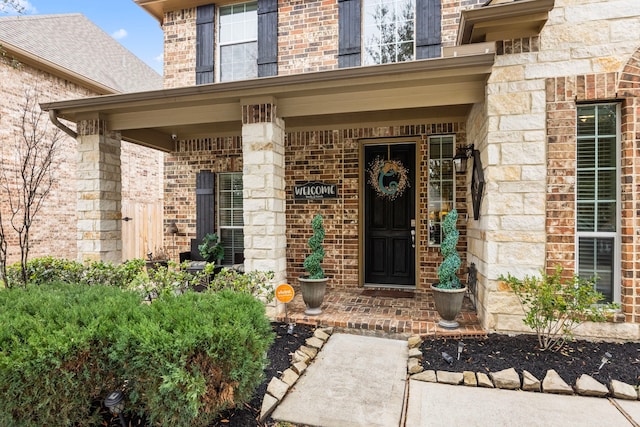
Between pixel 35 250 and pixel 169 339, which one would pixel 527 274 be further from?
pixel 35 250

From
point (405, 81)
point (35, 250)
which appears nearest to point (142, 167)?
point (35, 250)

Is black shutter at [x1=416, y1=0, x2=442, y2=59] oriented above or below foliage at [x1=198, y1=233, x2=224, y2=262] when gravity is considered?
above

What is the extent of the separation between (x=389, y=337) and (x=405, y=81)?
2.84 metres

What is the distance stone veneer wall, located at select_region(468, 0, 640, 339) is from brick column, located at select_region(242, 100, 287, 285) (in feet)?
7.93

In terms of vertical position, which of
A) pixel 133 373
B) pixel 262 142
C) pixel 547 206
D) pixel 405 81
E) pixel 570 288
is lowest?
pixel 133 373

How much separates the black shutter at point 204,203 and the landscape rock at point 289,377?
12.8 feet

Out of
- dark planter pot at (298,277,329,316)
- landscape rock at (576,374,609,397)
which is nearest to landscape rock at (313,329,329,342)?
dark planter pot at (298,277,329,316)

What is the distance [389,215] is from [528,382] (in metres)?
3.31

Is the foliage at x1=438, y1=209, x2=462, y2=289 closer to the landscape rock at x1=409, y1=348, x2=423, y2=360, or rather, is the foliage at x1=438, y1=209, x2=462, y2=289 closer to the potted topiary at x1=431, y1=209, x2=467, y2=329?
the potted topiary at x1=431, y1=209, x2=467, y2=329

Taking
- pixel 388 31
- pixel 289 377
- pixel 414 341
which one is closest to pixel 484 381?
pixel 414 341

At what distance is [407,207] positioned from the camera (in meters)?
5.59

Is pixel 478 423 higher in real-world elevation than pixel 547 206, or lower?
lower

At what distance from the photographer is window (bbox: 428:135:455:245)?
5297 millimetres

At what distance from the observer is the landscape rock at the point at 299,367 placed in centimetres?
295
